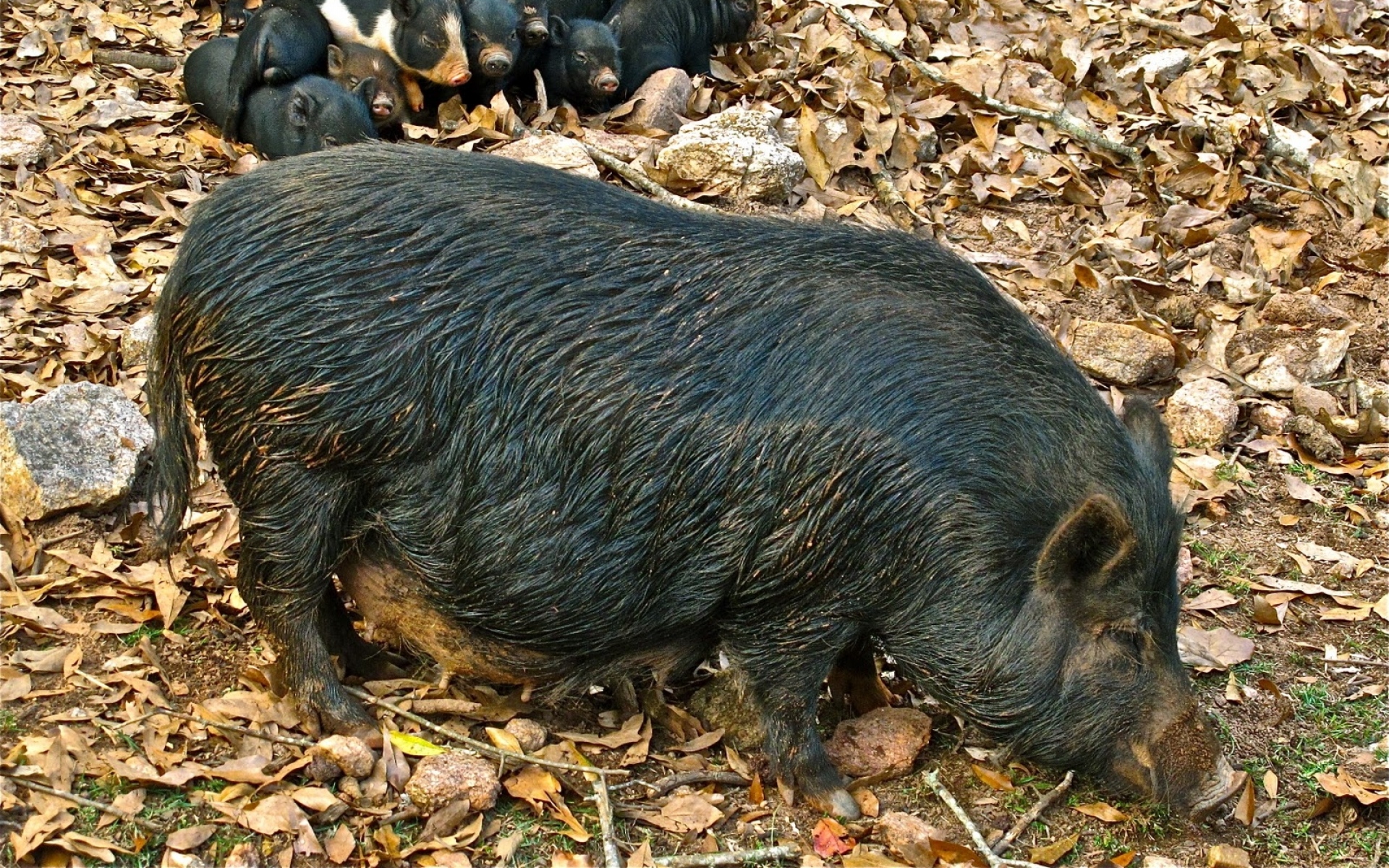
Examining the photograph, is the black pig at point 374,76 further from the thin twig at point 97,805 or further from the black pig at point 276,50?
the thin twig at point 97,805

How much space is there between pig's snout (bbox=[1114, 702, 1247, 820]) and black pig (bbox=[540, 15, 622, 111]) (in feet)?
16.3

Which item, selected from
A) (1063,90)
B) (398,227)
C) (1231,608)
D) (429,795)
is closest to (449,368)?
(398,227)

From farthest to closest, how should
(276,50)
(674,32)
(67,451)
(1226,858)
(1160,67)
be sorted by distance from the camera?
(674,32) → (1160,67) → (276,50) → (67,451) → (1226,858)

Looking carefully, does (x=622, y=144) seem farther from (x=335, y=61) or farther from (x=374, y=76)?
(x=335, y=61)

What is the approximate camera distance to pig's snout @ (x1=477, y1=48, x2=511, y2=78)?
7777mm

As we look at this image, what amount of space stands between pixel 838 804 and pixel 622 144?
4.04 metres

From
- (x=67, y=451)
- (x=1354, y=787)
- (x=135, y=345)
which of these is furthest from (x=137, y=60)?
(x=1354, y=787)

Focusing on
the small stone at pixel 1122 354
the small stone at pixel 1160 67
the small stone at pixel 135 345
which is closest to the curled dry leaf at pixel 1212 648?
the small stone at pixel 1122 354

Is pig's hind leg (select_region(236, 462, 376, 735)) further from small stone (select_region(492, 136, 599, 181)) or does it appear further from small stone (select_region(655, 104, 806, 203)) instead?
small stone (select_region(655, 104, 806, 203))

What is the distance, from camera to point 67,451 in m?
4.75

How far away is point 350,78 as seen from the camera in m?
7.87

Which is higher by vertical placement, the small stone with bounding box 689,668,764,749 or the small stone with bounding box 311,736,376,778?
the small stone with bounding box 311,736,376,778

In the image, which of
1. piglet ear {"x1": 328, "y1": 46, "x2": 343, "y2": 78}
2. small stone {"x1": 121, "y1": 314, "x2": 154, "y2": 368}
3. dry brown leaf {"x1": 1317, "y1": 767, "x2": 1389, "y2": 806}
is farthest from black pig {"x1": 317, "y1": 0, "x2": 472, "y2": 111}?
dry brown leaf {"x1": 1317, "y1": 767, "x2": 1389, "y2": 806}

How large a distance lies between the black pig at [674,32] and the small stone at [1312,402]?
396cm
